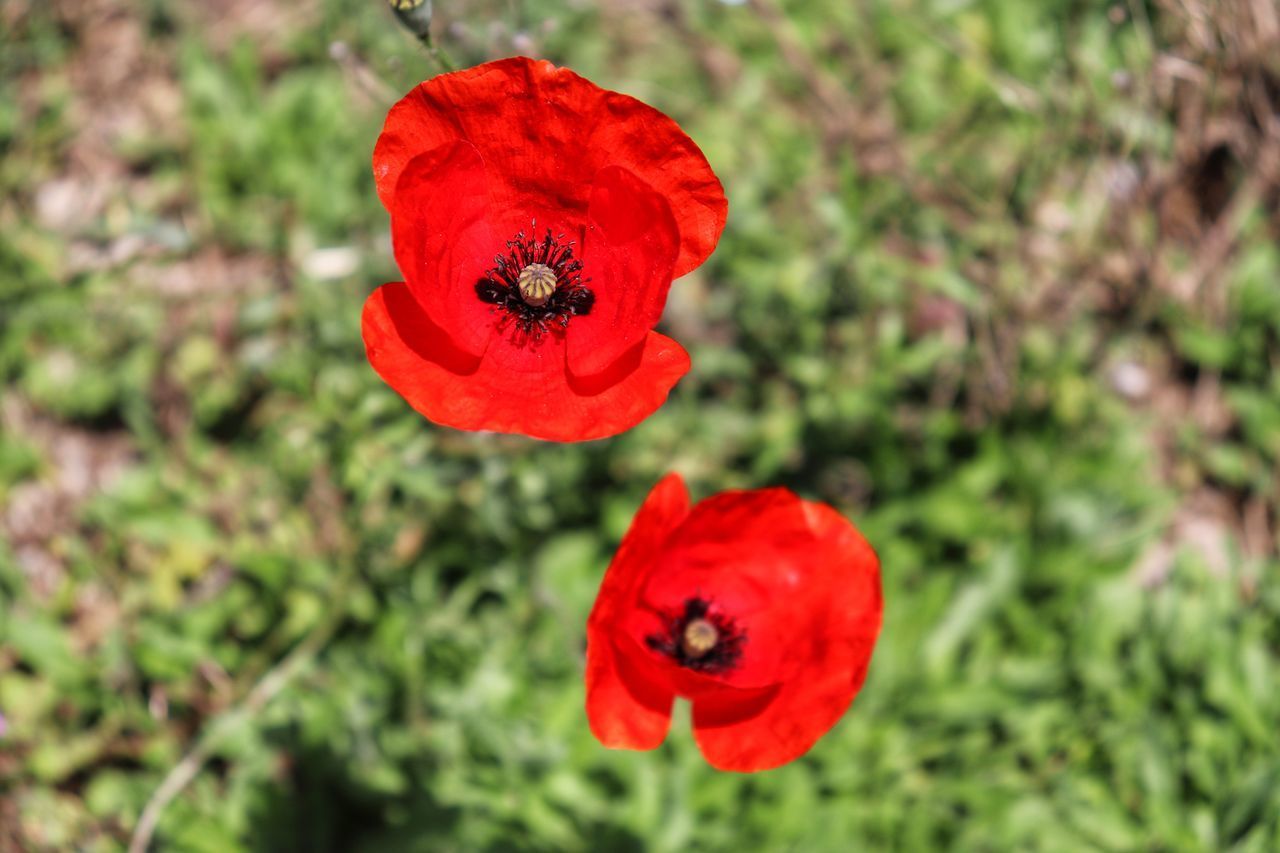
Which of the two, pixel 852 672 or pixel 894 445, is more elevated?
pixel 852 672

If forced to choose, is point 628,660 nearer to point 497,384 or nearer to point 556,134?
point 497,384

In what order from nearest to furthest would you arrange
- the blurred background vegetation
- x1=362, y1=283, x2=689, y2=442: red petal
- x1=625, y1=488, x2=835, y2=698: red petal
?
x1=362, y1=283, x2=689, y2=442: red petal < x1=625, y1=488, x2=835, y2=698: red petal < the blurred background vegetation

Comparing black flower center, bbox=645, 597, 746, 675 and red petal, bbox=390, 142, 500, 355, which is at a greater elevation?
red petal, bbox=390, 142, 500, 355

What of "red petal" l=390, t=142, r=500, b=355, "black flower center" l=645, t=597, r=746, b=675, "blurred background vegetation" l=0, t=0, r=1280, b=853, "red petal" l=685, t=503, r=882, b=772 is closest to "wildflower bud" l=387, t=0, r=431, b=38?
"red petal" l=390, t=142, r=500, b=355

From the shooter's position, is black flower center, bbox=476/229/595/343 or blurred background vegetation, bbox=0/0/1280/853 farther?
blurred background vegetation, bbox=0/0/1280/853

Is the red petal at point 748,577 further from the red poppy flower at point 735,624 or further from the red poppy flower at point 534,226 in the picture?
the red poppy flower at point 534,226

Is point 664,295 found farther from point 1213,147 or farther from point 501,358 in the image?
point 1213,147

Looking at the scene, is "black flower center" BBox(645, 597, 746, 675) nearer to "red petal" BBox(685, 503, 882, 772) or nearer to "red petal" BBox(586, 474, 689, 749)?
"red petal" BBox(685, 503, 882, 772)

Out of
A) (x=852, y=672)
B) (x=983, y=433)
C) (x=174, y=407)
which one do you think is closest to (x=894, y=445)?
(x=983, y=433)

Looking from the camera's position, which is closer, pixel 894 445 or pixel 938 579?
pixel 938 579
